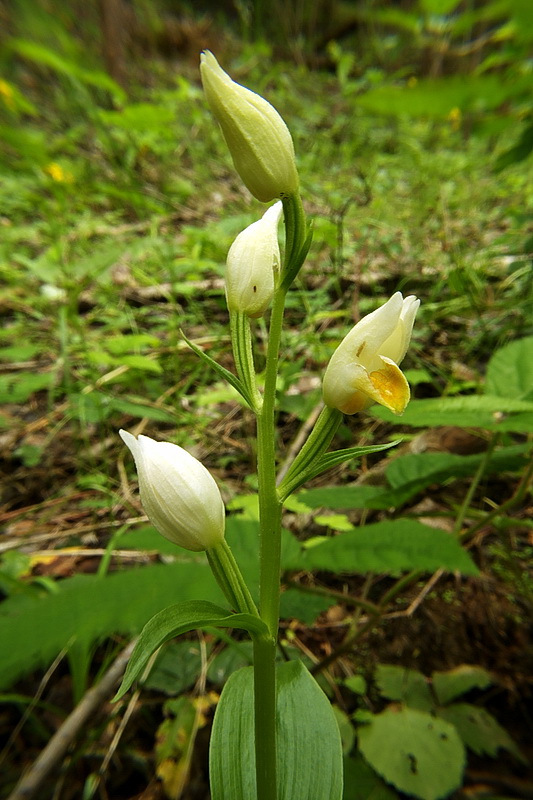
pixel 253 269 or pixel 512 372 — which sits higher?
pixel 253 269

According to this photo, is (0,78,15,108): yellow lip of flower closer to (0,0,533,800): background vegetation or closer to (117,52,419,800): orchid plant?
(0,0,533,800): background vegetation

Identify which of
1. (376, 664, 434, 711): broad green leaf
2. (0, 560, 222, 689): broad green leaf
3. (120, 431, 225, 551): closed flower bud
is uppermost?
(120, 431, 225, 551): closed flower bud

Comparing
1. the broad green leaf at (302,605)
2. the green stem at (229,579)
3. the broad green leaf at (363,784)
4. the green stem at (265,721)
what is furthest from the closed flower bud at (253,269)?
the broad green leaf at (363,784)

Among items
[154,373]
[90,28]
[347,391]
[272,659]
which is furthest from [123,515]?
[90,28]

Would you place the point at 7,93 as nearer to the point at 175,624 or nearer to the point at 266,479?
the point at 266,479

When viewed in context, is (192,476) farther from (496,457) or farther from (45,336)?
(45,336)

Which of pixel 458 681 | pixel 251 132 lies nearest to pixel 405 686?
pixel 458 681

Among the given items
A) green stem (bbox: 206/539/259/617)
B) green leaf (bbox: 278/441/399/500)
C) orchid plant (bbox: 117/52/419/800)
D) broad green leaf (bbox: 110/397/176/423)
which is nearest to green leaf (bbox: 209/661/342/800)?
orchid plant (bbox: 117/52/419/800)

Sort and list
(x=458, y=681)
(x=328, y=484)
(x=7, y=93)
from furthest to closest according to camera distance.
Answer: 1. (x=7, y=93)
2. (x=328, y=484)
3. (x=458, y=681)
